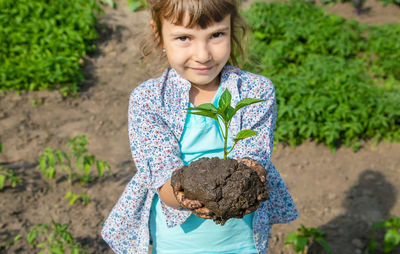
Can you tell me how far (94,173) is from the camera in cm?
394

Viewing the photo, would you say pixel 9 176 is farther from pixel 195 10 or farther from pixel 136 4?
pixel 136 4

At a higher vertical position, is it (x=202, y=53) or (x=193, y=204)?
(x=202, y=53)

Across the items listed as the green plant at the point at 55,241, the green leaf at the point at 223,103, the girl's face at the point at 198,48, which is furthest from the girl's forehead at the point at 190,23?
the green plant at the point at 55,241

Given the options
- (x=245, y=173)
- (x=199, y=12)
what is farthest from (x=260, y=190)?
(x=199, y=12)

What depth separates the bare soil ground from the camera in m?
3.39

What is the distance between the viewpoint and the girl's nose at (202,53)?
1821 millimetres

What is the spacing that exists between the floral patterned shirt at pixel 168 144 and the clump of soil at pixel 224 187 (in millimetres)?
222

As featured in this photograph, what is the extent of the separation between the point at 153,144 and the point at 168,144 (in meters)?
0.07

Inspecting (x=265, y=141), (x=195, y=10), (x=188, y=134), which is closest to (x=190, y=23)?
(x=195, y=10)

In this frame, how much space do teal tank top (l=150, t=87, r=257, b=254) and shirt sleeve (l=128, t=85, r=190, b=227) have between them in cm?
9

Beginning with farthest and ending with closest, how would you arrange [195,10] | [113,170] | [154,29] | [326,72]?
[326,72], [113,170], [154,29], [195,10]

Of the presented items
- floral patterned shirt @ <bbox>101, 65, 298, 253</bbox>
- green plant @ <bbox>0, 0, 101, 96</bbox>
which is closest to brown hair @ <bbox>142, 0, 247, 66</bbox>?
floral patterned shirt @ <bbox>101, 65, 298, 253</bbox>

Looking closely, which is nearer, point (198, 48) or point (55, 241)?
point (198, 48)

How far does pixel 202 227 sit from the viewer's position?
2.02 meters
